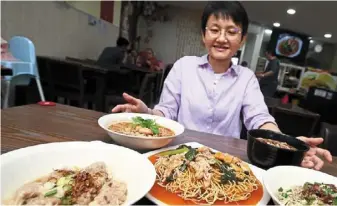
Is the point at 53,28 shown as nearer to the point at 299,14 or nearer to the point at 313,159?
the point at 313,159

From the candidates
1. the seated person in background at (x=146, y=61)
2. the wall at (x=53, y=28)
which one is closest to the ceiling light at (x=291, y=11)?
the seated person in background at (x=146, y=61)

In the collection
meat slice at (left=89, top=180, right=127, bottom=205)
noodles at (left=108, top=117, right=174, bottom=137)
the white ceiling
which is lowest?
meat slice at (left=89, top=180, right=127, bottom=205)

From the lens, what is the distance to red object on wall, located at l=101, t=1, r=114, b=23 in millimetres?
5709

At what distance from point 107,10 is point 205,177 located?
6.04m

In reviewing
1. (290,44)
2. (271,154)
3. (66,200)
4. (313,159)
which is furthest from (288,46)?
(66,200)

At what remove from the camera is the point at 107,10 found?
5980 mm

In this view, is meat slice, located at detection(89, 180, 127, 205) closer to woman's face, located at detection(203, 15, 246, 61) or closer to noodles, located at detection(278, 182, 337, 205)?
noodles, located at detection(278, 182, 337, 205)

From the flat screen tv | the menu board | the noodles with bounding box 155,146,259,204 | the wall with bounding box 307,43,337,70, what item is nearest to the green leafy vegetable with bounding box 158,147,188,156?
the noodles with bounding box 155,146,259,204

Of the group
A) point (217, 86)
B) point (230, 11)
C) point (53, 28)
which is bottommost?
point (217, 86)

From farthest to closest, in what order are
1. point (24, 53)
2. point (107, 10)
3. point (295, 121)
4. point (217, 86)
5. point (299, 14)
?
point (299, 14)
point (107, 10)
point (295, 121)
point (24, 53)
point (217, 86)

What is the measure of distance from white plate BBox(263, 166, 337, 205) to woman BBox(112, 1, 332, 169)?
486 millimetres

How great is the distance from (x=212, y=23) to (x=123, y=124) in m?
0.72

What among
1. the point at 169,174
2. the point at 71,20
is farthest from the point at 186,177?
the point at 71,20

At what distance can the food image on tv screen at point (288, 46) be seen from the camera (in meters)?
9.86
